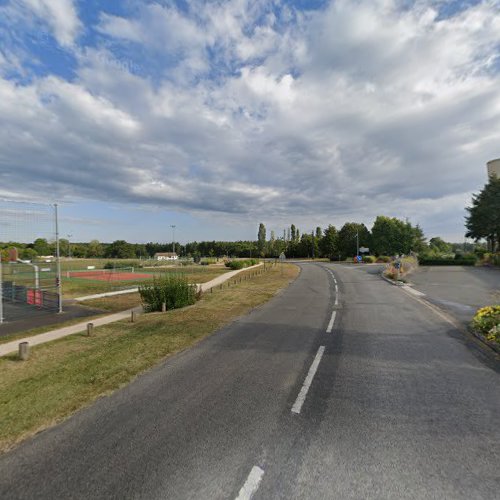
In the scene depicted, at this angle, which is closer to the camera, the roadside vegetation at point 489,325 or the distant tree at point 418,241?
the roadside vegetation at point 489,325

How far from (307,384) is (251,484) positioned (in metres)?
2.66

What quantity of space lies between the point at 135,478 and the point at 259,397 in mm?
2337

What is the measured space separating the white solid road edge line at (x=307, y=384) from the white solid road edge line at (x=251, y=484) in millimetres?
1416

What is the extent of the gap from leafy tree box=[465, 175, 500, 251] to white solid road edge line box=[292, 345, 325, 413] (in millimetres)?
48406

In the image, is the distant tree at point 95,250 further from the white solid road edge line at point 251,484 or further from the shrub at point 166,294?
the white solid road edge line at point 251,484

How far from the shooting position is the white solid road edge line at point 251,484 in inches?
116

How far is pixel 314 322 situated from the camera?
34.8 feet

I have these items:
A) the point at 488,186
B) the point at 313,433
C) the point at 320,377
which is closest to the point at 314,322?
the point at 320,377

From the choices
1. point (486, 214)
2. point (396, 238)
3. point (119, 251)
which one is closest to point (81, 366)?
point (486, 214)

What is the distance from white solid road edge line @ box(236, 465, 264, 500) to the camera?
2953 mm

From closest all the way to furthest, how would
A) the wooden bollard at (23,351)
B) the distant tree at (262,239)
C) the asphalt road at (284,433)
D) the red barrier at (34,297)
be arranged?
the asphalt road at (284,433), the wooden bollard at (23,351), the red barrier at (34,297), the distant tree at (262,239)

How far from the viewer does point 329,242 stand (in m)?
81.9

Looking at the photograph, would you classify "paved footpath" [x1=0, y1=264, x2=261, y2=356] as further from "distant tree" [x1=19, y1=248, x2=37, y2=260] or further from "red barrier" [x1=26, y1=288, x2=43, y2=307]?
"distant tree" [x1=19, y1=248, x2=37, y2=260]

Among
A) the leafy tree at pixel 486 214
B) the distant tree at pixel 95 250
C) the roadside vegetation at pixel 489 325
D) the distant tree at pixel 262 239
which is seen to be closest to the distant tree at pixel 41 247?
the roadside vegetation at pixel 489 325
